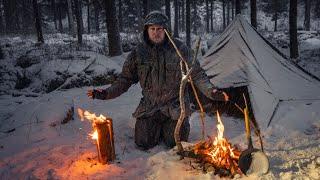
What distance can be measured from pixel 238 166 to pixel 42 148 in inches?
108

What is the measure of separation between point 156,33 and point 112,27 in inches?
335

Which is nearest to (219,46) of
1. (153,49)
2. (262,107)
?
(262,107)

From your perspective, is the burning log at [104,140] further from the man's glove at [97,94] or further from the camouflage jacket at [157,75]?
the camouflage jacket at [157,75]

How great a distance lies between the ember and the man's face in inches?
58.1

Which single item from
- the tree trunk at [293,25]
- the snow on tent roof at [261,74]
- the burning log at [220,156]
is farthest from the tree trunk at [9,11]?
the burning log at [220,156]

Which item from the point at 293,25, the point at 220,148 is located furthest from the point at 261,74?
the point at 293,25

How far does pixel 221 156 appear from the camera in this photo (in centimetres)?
347

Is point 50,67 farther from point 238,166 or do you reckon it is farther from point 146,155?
point 238,166

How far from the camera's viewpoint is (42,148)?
462cm

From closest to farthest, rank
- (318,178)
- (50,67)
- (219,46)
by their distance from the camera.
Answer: (318,178), (219,46), (50,67)

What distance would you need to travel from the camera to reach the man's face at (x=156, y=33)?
426 cm

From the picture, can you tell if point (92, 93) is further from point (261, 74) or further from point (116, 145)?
point (261, 74)

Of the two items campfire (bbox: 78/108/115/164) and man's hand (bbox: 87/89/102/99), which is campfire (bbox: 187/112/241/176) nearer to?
campfire (bbox: 78/108/115/164)

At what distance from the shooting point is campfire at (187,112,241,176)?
3350mm
